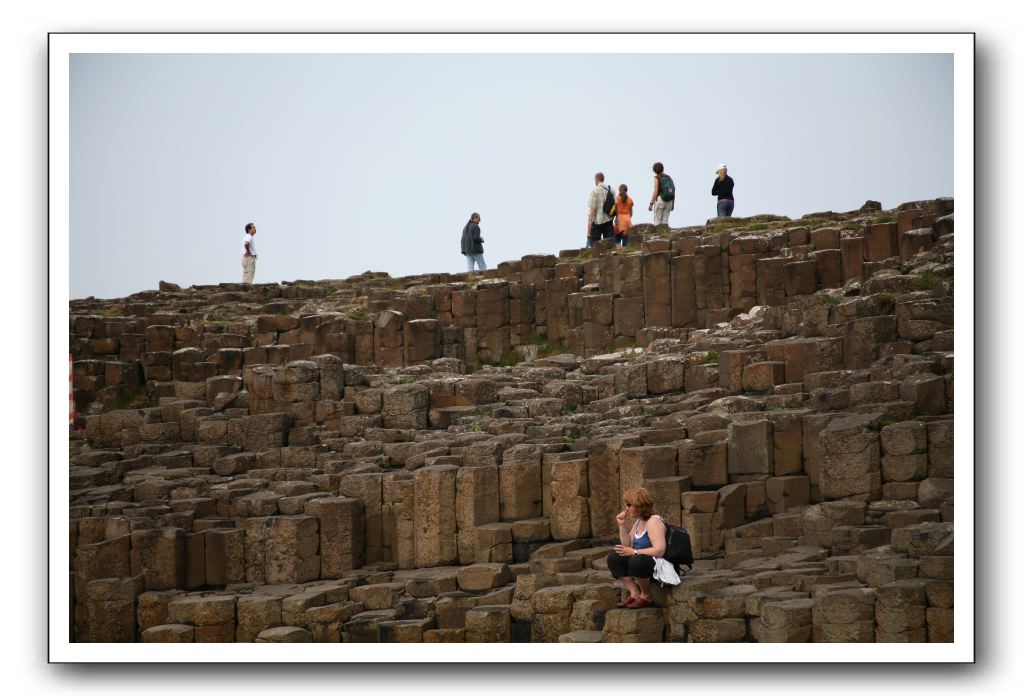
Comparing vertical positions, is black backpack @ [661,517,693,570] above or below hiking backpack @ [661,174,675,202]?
below

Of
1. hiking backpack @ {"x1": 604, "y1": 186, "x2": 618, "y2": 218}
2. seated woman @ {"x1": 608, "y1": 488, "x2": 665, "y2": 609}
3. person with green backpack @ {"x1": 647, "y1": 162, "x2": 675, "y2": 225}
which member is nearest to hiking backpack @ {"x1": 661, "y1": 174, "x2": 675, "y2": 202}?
person with green backpack @ {"x1": 647, "y1": 162, "x2": 675, "y2": 225}

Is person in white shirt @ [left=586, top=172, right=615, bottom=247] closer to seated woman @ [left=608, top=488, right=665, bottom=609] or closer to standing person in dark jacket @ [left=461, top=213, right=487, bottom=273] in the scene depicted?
standing person in dark jacket @ [left=461, top=213, right=487, bottom=273]

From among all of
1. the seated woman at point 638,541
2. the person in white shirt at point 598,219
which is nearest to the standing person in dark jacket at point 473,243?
the person in white shirt at point 598,219

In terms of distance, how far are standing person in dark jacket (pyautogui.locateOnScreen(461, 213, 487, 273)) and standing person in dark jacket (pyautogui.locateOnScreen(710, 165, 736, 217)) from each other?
659 cm

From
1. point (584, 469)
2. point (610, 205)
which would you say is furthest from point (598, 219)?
point (584, 469)

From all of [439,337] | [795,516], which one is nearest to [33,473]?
[795,516]

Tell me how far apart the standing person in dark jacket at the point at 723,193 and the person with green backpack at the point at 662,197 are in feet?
3.79

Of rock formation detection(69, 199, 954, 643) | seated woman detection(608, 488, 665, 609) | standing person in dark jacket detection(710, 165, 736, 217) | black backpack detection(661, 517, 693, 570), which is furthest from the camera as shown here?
standing person in dark jacket detection(710, 165, 736, 217)

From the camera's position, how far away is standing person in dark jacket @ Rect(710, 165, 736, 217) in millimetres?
31641

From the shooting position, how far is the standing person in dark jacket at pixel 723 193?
104 feet

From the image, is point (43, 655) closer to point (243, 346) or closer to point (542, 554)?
point (542, 554)

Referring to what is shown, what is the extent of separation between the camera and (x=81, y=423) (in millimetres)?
28734

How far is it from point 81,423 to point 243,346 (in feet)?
20.6

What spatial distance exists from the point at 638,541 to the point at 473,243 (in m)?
21.6
